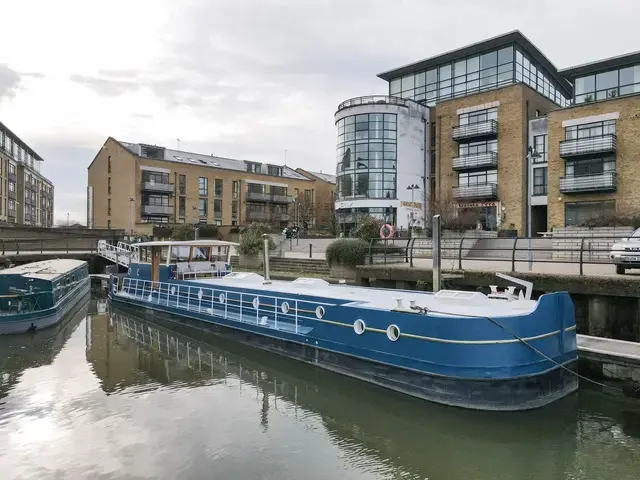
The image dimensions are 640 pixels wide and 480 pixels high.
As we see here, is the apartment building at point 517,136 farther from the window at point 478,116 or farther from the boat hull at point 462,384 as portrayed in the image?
the boat hull at point 462,384

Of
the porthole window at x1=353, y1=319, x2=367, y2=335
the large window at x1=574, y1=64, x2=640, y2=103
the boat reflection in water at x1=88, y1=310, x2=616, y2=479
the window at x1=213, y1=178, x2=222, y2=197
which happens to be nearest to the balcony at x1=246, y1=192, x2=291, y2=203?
the window at x1=213, y1=178, x2=222, y2=197

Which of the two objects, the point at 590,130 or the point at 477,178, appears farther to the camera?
the point at 477,178

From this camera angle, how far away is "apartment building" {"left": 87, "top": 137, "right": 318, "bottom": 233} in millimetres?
51625

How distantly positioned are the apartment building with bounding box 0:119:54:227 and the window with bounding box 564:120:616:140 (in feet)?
189

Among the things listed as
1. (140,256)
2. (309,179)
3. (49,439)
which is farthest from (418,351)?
(309,179)

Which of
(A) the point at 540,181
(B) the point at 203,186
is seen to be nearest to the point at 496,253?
(A) the point at 540,181

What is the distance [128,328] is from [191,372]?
7.09 meters

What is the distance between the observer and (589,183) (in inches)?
1204

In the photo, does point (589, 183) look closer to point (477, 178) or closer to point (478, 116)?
point (477, 178)

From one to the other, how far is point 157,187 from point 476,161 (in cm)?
3335

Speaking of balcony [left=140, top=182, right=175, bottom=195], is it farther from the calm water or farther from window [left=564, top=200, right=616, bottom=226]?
the calm water

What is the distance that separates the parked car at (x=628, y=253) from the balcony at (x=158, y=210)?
47613mm

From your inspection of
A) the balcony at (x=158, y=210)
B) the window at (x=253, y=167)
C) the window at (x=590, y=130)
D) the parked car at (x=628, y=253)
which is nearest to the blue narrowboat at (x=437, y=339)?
the parked car at (x=628, y=253)

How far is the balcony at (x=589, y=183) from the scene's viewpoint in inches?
1180
